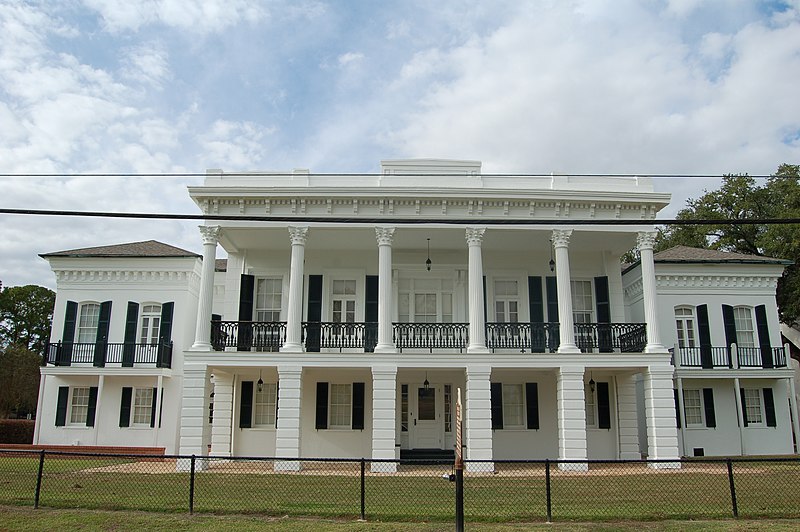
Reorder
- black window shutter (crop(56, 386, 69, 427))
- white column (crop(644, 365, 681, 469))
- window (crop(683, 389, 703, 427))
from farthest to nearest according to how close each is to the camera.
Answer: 1. black window shutter (crop(56, 386, 69, 427))
2. window (crop(683, 389, 703, 427))
3. white column (crop(644, 365, 681, 469))

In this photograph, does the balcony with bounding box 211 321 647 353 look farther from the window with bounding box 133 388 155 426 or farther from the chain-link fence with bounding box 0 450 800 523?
the window with bounding box 133 388 155 426

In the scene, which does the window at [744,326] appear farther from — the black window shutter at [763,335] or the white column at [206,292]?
the white column at [206,292]

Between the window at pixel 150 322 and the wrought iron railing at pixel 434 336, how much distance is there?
426 inches

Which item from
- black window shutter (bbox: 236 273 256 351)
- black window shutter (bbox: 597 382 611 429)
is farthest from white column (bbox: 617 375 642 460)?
black window shutter (bbox: 236 273 256 351)

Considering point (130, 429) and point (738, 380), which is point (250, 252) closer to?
point (130, 429)

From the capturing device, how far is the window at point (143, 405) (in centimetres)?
2478

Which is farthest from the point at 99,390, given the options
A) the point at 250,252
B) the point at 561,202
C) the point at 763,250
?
the point at 763,250

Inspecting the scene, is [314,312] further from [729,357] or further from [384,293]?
[729,357]

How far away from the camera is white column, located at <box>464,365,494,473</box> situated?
17531 mm

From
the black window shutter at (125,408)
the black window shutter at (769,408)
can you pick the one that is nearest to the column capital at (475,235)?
the black window shutter at (769,408)

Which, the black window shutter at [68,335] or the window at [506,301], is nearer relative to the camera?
the window at [506,301]

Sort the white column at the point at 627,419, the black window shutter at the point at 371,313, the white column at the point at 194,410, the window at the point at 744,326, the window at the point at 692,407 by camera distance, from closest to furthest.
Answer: the white column at the point at 194,410, the black window shutter at the point at 371,313, the white column at the point at 627,419, the window at the point at 692,407, the window at the point at 744,326

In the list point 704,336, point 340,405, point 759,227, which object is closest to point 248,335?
point 340,405

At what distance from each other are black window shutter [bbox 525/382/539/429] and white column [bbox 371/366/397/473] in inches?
195
